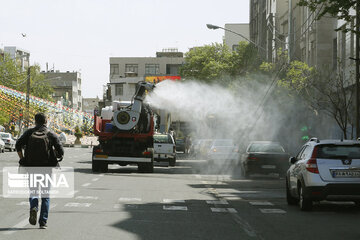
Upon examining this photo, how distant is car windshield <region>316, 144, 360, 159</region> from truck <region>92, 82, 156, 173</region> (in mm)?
15311

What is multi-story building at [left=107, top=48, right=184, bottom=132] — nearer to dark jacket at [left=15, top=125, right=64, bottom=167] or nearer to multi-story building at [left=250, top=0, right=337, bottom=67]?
multi-story building at [left=250, top=0, right=337, bottom=67]

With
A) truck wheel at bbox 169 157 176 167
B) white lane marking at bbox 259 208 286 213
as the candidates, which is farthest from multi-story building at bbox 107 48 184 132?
white lane marking at bbox 259 208 286 213

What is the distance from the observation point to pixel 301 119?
149 ft

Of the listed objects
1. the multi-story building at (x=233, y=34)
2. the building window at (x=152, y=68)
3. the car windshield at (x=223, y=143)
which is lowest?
the car windshield at (x=223, y=143)

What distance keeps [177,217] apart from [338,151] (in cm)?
371

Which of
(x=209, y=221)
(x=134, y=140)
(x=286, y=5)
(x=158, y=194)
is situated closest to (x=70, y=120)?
(x=286, y=5)

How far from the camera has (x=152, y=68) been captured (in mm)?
154750

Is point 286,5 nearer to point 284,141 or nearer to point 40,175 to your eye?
point 284,141

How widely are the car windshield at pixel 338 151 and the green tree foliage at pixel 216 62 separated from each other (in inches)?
1890

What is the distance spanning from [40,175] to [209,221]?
3289 millimetres

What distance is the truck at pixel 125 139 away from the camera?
30078mm

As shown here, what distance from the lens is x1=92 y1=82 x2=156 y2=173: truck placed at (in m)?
30.1

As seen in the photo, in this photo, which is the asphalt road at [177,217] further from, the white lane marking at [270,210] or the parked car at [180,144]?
the parked car at [180,144]

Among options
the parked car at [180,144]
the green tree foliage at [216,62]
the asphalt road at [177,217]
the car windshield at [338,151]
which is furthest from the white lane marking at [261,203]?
the parked car at [180,144]
